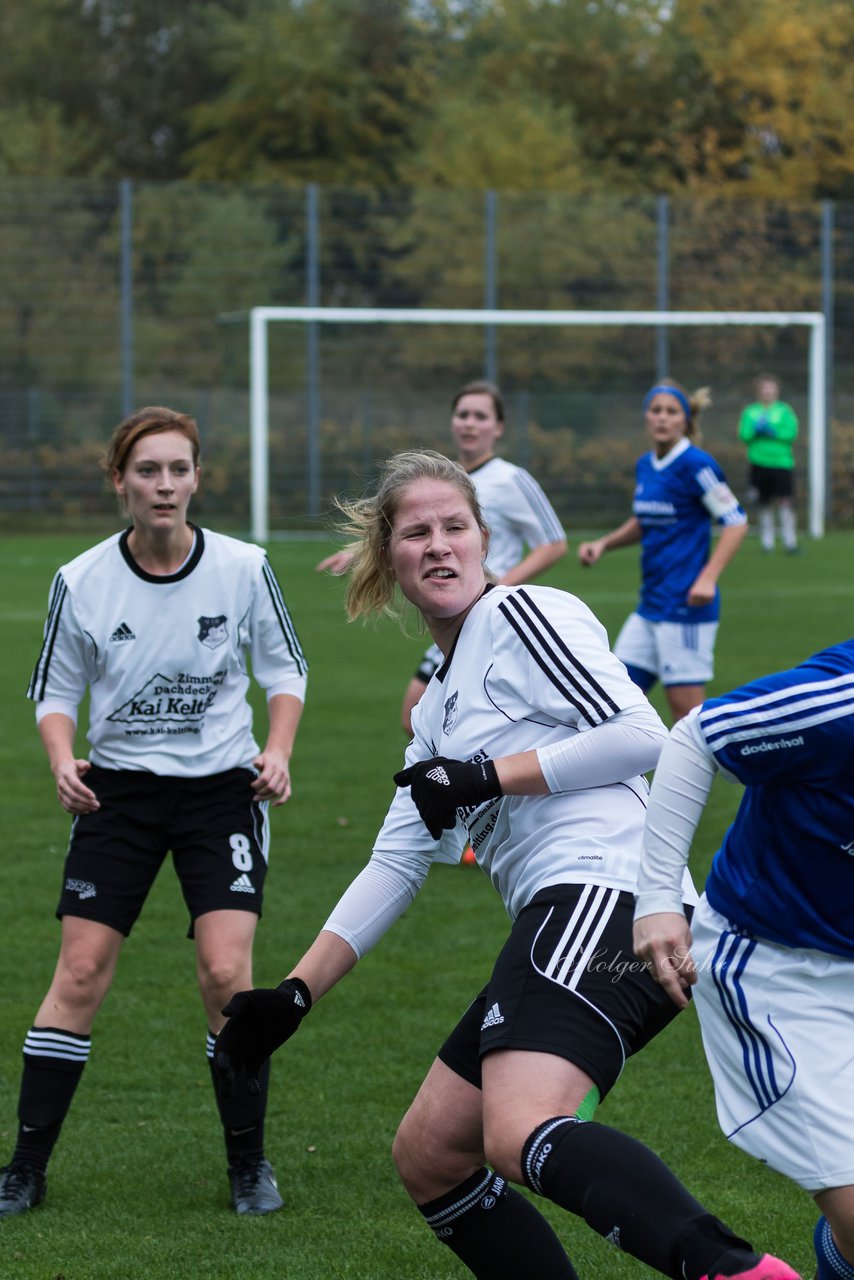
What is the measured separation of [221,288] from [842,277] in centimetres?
1026

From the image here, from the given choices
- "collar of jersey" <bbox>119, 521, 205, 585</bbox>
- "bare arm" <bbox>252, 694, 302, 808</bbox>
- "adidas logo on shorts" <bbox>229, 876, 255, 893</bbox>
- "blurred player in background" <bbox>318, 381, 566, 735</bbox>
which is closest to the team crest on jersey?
"collar of jersey" <bbox>119, 521, 205, 585</bbox>

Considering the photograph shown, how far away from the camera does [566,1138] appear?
279 cm

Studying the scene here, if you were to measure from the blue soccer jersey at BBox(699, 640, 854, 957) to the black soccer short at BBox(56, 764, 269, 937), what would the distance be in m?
1.82

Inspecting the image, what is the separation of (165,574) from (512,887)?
1.62m

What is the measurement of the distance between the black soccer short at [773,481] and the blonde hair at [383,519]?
2049 cm

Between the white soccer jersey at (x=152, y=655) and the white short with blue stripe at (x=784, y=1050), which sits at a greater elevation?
the white soccer jersey at (x=152, y=655)

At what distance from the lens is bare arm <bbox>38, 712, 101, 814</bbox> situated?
14.1ft

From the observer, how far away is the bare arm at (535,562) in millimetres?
8062

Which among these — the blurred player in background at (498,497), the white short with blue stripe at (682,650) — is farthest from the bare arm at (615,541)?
the blurred player in background at (498,497)

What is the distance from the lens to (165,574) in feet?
14.9

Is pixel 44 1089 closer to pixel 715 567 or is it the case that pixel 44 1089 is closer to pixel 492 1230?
pixel 492 1230

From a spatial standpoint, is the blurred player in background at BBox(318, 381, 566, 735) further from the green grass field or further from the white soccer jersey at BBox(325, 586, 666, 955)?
the white soccer jersey at BBox(325, 586, 666, 955)

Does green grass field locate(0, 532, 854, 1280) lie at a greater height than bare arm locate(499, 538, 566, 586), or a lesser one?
lesser

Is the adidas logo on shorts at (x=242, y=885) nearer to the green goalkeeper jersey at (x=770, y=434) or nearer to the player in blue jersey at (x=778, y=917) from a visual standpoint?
the player in blue jersey at (x=778, y=917)
